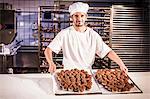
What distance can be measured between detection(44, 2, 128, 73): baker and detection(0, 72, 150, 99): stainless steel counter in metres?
0.32

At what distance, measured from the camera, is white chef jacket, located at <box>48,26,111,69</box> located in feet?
4.66

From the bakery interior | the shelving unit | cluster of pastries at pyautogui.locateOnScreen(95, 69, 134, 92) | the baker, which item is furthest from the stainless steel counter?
the shelving unit

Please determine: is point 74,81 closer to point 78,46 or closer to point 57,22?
point 78,46

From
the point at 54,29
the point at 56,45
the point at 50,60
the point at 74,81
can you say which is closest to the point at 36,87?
the point at 74,81

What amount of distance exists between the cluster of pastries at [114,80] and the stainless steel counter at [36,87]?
33mm

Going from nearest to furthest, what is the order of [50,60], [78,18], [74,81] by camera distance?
[74,81] → [50,60] → [78,18]

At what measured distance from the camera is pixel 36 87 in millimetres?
960

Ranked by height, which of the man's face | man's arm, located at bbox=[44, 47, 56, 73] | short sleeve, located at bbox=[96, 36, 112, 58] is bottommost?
man's arm, located at bbox=[44, 47, 56, 73]

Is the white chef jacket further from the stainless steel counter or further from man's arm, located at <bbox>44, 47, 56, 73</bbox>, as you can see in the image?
the stainless steel counter

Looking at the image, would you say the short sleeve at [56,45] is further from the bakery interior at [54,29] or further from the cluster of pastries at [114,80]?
the cluster of pastries at [114,80]

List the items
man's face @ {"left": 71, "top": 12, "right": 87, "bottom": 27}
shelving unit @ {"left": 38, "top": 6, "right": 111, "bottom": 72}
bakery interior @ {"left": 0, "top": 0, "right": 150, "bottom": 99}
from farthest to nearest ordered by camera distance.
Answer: shelving unit @ {"left": 38, "top": 6, "right": 111, "bottom": 72} → bakery interior @ {"left": 0, "top": 0, "right": 150, "bottom": 99} → man's face @ {"left": 71, "top": 12, "right": 87, "bottom": 27}

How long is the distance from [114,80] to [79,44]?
1.84ft

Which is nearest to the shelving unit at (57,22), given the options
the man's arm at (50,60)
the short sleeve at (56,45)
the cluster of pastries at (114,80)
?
the short sleeve at (56,45)

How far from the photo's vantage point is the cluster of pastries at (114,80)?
91cm
